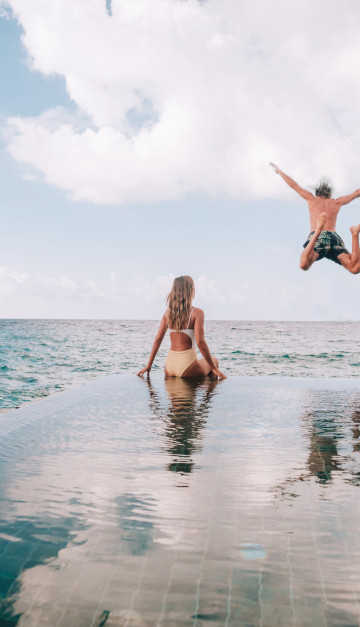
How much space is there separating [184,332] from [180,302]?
16.4 inches

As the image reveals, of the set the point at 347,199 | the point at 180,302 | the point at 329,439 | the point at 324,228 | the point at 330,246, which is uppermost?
the point at 347,199

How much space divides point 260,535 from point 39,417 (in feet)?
8.15

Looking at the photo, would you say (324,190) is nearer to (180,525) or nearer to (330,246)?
(330,246)

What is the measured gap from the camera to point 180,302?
5.74 meters

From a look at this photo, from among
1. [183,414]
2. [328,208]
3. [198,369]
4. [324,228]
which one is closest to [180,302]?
[198,369]

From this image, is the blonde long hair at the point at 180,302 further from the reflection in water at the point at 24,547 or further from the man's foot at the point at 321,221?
the reflection in water at the point at 24,547

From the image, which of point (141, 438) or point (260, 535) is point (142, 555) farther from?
point (141, 438)

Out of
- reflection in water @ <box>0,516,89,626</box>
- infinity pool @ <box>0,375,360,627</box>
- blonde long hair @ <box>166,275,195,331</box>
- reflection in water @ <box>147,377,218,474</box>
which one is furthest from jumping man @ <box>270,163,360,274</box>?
reflection in water @ <box>0,516,89,626</box>

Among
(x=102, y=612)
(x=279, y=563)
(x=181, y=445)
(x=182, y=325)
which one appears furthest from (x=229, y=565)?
(x=182, y=325)

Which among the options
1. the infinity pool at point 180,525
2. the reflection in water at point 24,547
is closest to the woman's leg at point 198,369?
the infinity pool at point 180,525

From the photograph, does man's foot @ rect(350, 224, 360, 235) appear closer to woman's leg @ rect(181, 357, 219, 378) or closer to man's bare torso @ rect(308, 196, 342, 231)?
man's bare torso @ rect(308, 196, 342, 231)

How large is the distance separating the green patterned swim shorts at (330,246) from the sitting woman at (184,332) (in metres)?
2.18

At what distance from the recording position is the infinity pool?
145cm

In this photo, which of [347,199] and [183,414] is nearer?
[183,414]
